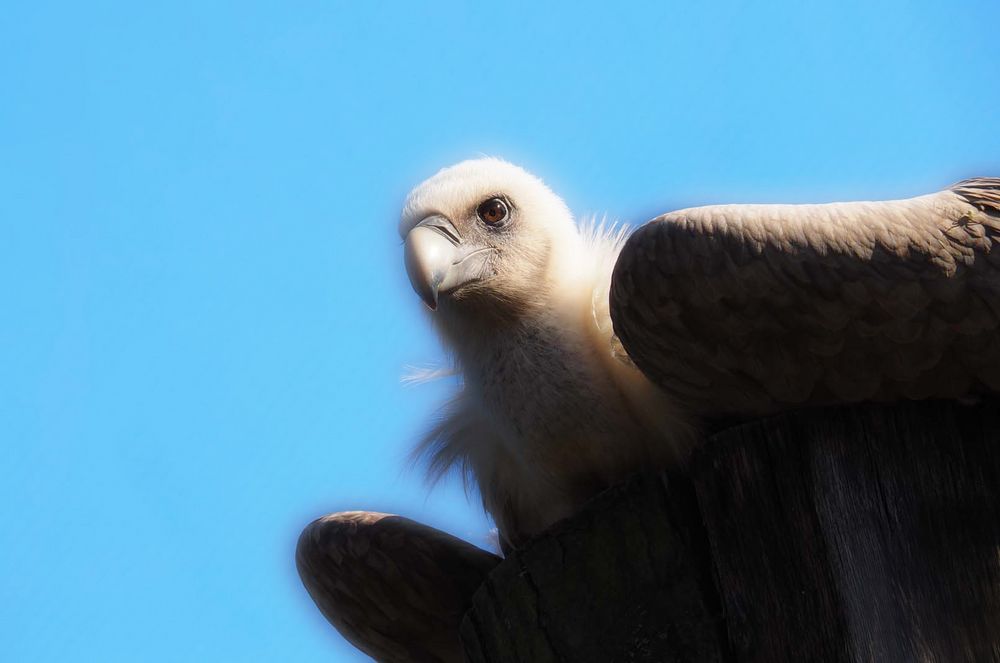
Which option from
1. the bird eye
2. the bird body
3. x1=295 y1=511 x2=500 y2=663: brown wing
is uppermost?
the bird eye

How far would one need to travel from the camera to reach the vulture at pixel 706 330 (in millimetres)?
3547

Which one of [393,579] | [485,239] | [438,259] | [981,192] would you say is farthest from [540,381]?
[981,192]

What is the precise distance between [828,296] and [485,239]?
1513 millimetres

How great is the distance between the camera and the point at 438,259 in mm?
4582

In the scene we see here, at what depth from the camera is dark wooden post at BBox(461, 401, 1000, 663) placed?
344cm

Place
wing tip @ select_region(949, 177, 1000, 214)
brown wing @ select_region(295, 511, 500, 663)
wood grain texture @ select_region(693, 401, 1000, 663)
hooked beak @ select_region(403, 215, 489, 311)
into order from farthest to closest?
brown wing @ select_region(295, 511, 500, 663), hooked beak @ select_region(403, 215, 489, 311), wing tip @ select_region(949, 177, 1000, 214), wood grain texture @ select_region(693, 401, 1000, 663)

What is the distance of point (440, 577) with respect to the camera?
462 centimetres

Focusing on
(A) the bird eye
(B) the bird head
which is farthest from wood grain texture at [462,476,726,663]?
(A) the bird eye

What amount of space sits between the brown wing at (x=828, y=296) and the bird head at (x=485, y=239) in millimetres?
874

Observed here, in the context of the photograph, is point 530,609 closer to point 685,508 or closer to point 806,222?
point 685,508

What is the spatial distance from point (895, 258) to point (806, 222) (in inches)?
9.0

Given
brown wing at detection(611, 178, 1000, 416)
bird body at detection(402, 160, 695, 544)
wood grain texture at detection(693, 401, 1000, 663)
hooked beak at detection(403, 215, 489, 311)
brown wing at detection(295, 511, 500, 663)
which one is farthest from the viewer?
brown wing at detection(295, 511, 500, 663)

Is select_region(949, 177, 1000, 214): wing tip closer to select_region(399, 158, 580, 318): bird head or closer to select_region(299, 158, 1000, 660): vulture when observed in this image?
select_region(299, 158, 1000, 660): vulture

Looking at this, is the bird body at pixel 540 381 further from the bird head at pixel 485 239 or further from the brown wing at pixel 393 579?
the brown wing at pixel 393 579
